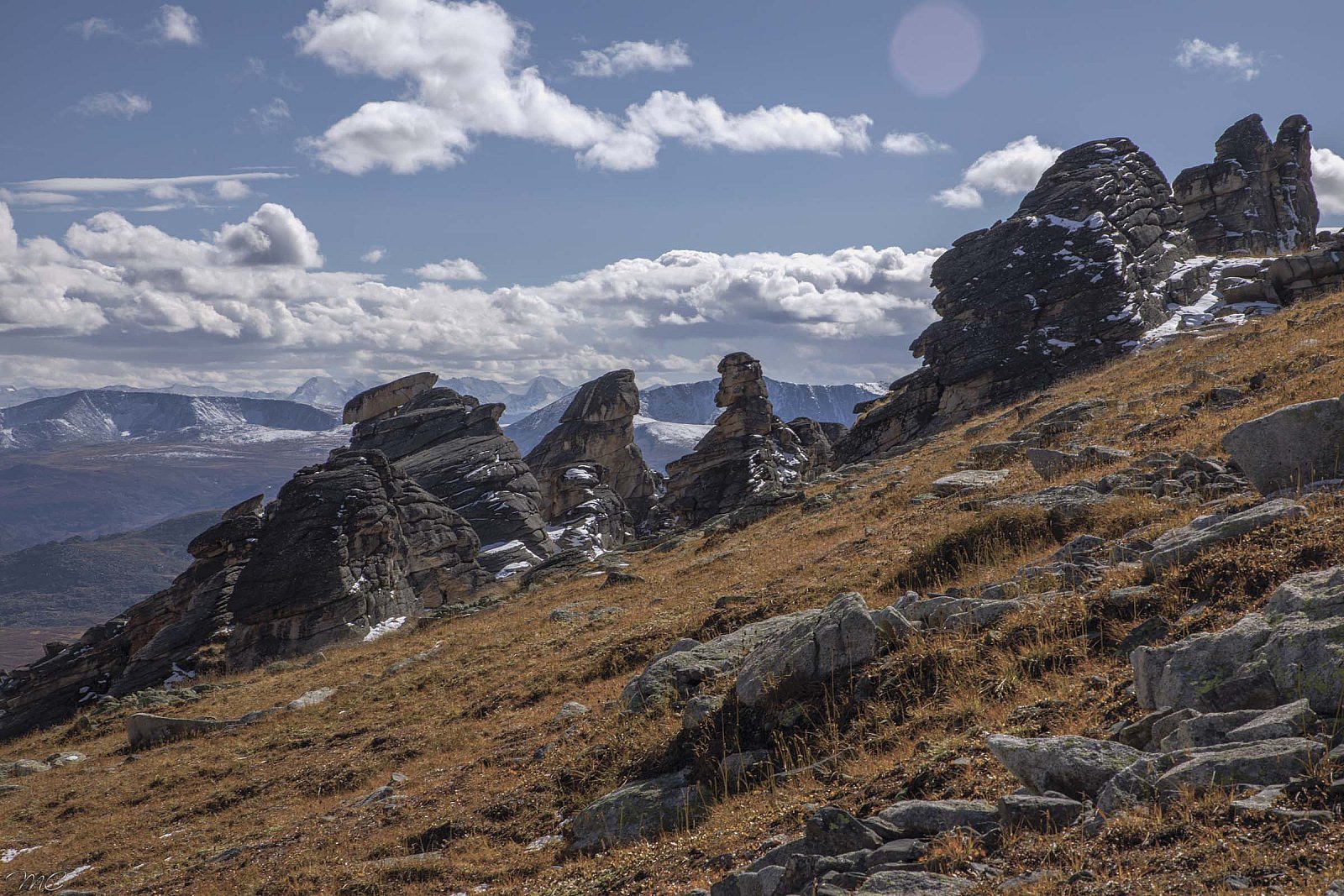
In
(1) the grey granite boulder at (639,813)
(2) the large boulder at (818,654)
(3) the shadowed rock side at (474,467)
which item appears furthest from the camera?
(3) the shadowed rock side at (474,467)

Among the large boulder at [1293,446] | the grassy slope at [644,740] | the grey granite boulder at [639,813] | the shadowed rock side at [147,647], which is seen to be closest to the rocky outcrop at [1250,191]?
the grassy slope at [644,740]

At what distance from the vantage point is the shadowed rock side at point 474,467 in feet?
249

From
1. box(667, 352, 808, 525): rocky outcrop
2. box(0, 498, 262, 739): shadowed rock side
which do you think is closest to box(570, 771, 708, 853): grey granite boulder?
box(0, 498, 262, 739): shadowed rock side

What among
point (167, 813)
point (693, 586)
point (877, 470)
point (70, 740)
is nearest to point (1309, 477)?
point (693, 586)

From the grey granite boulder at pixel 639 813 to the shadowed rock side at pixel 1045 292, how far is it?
51.1m

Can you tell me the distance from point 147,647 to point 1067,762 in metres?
53.3

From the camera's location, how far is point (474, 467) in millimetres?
83938

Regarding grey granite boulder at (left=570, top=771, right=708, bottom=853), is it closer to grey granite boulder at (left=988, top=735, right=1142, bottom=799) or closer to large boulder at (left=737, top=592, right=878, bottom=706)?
large boulder at (left=737, top=592, right=878, bottom=706)

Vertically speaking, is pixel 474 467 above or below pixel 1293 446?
above

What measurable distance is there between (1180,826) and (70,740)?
133ft

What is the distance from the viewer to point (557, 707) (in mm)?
17578

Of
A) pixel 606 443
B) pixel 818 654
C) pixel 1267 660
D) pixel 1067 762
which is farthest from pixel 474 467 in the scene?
pixel 1267 660

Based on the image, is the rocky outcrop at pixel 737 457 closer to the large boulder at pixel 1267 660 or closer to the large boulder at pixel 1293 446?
the large boulder at pixel 1293 446

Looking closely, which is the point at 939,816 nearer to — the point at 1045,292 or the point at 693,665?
the point at 693,665
